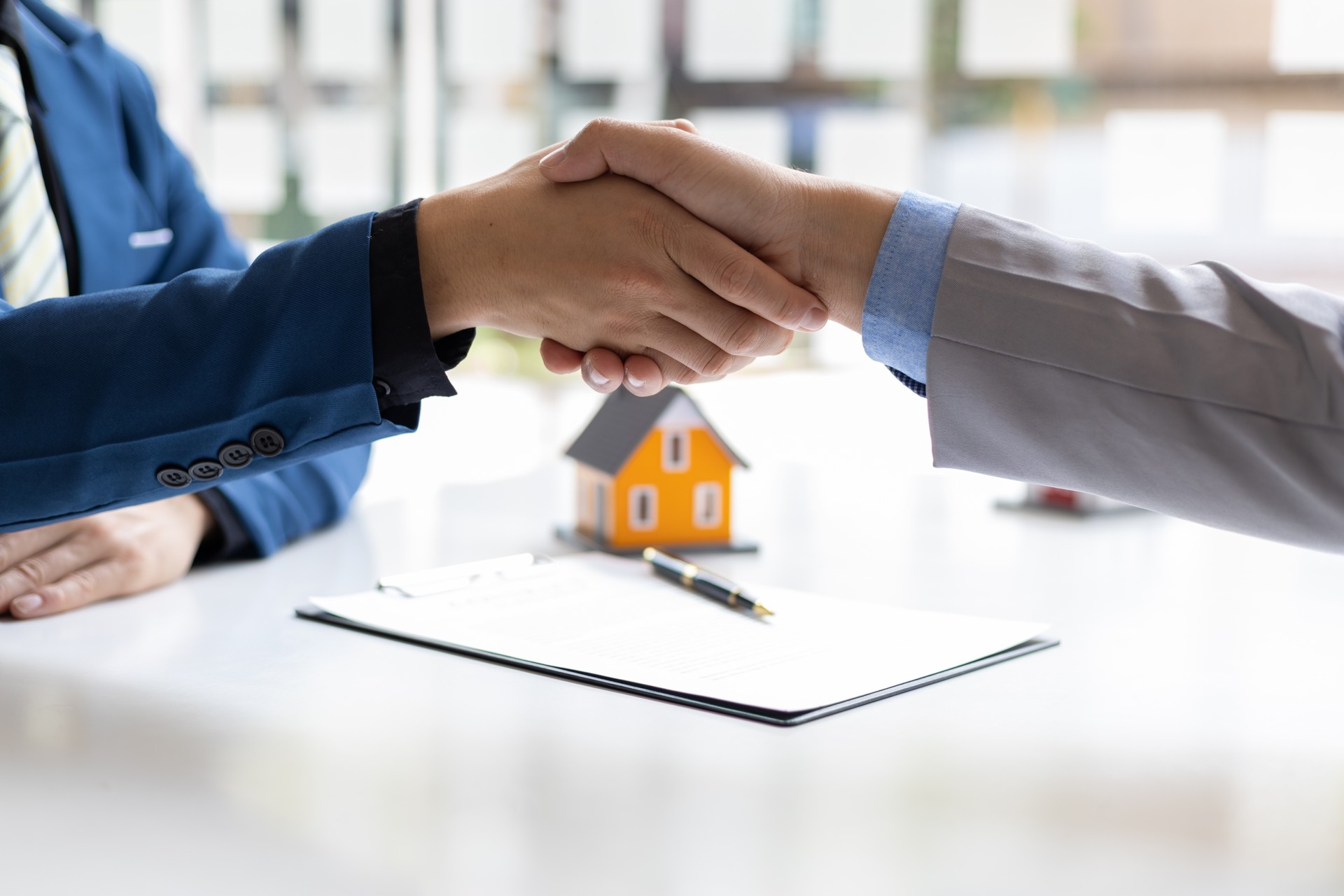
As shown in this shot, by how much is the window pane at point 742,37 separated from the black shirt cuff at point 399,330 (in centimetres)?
246

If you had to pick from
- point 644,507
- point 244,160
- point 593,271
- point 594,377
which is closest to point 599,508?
point 644,507

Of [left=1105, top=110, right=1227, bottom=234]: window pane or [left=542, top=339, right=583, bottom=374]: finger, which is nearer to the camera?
[left=542, top=339, right=583, bottom=374]: finger

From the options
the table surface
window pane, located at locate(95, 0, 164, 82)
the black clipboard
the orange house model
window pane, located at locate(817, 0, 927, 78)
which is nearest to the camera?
the table surface

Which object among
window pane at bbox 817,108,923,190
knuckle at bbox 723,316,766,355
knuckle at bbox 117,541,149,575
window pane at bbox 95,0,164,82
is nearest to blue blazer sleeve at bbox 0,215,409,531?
knuckle at bbox 117,541,149,575

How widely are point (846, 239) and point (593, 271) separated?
21 centimetres

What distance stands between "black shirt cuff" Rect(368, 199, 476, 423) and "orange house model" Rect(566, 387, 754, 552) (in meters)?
0.30

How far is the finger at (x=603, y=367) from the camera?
41.8 inches

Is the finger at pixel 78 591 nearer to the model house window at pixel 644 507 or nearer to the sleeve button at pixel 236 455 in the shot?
the sleeve button at pixel 236 455

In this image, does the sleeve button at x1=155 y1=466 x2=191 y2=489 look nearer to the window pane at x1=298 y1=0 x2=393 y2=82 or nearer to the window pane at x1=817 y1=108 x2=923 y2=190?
the window pane at x1=817 y1=108 x2=923 y2=190

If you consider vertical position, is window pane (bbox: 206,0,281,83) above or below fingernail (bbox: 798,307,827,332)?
above

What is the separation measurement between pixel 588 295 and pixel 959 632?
16.1 inches

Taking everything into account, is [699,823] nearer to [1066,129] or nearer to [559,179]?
[559,179]

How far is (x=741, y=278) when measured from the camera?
972mm

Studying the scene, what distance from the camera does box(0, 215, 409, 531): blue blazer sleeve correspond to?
0.83 m
